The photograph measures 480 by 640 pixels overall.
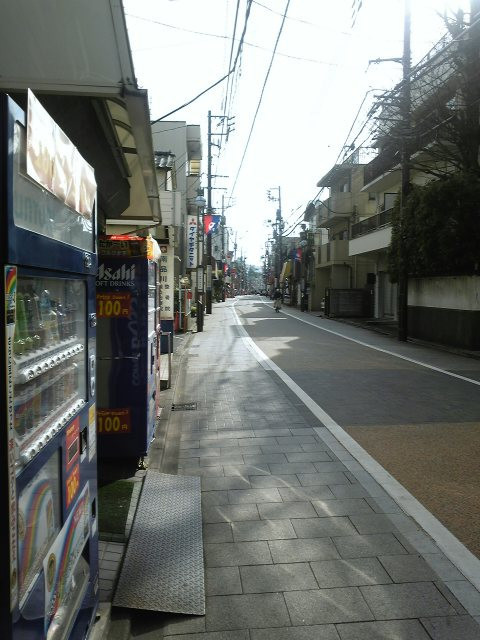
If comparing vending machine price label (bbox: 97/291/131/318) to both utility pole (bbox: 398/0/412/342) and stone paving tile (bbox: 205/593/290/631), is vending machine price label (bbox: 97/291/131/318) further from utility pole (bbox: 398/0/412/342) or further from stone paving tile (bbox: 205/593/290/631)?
utility pole (bbox: 398/0/412/342)

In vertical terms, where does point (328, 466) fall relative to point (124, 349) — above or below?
below

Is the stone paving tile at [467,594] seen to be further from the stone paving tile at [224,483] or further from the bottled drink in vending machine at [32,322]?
the bottled drink in vending machine at [32,322]

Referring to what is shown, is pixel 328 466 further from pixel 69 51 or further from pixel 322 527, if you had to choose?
pixel 69 51

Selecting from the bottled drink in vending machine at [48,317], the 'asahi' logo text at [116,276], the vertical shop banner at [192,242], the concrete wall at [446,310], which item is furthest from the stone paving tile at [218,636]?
the vertical shop banner at [192,242]

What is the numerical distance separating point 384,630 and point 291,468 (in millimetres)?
2762

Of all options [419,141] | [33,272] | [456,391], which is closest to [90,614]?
[33,272]

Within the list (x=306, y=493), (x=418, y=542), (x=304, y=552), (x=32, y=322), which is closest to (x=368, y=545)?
(x=418, y=542)

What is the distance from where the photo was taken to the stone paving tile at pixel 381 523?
170 inches

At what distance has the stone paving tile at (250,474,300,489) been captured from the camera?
5273mm

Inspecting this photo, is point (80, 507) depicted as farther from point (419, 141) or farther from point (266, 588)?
point (419, 141)

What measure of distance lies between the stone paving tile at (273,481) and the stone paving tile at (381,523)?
2.94ft

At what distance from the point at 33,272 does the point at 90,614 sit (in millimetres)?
1915

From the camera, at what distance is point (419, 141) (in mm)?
19406

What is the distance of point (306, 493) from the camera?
16.6 ft
